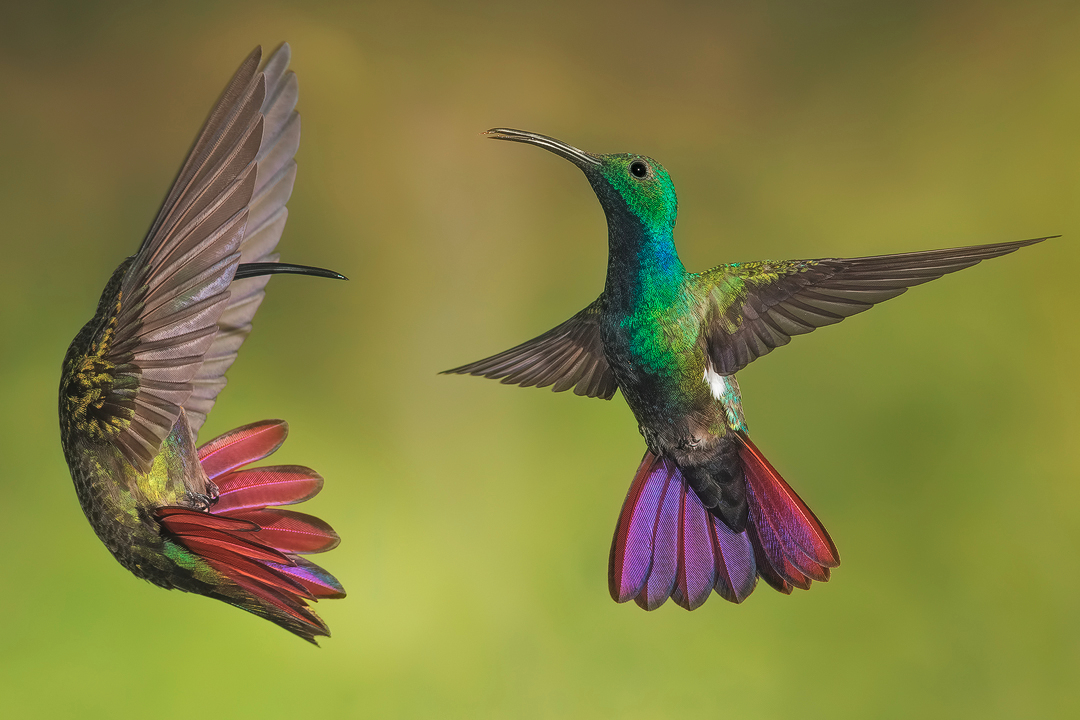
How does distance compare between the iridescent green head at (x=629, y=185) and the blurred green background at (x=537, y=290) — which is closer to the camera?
the iridescent green head at (x=629, y=185)

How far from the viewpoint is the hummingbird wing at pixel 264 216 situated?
1.24ft

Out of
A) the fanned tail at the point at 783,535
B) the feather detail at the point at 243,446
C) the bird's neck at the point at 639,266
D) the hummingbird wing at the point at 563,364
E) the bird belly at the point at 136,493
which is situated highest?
the bird's neck at the point at 639,266

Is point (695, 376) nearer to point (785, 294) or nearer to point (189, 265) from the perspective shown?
point (785, 294)

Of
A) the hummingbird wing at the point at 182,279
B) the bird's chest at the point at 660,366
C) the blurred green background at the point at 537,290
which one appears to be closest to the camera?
the hummingbird wing at the point at 182,279

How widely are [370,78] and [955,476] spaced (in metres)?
1.04

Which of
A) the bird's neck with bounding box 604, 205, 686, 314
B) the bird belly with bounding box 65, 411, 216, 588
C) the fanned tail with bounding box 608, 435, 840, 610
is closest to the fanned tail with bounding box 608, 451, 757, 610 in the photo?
the fanned tail with bounding box 608, 435, 840, 610

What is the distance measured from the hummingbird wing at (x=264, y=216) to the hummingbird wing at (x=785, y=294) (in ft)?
0.69

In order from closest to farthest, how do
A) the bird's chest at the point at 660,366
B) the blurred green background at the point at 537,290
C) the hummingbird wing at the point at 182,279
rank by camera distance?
1. the hummingbird wing at the point at 182,279
2. the bird's chest at the point at 660,366
3. the blurred green background at the point at 537,290

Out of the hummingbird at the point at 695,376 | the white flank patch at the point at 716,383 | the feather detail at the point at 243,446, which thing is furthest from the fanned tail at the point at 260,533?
the white flank patch at the point at 716,383

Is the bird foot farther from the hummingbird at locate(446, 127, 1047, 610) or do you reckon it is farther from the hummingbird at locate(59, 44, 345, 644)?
the hummingbird at locate(446, 127, 1047, 610)

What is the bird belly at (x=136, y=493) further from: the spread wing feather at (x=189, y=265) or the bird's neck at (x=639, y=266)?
the bird's neck at (x=639, y=266)

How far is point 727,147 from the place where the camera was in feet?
4.50

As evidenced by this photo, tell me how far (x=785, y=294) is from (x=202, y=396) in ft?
0.98

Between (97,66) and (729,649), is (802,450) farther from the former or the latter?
(97,66)
